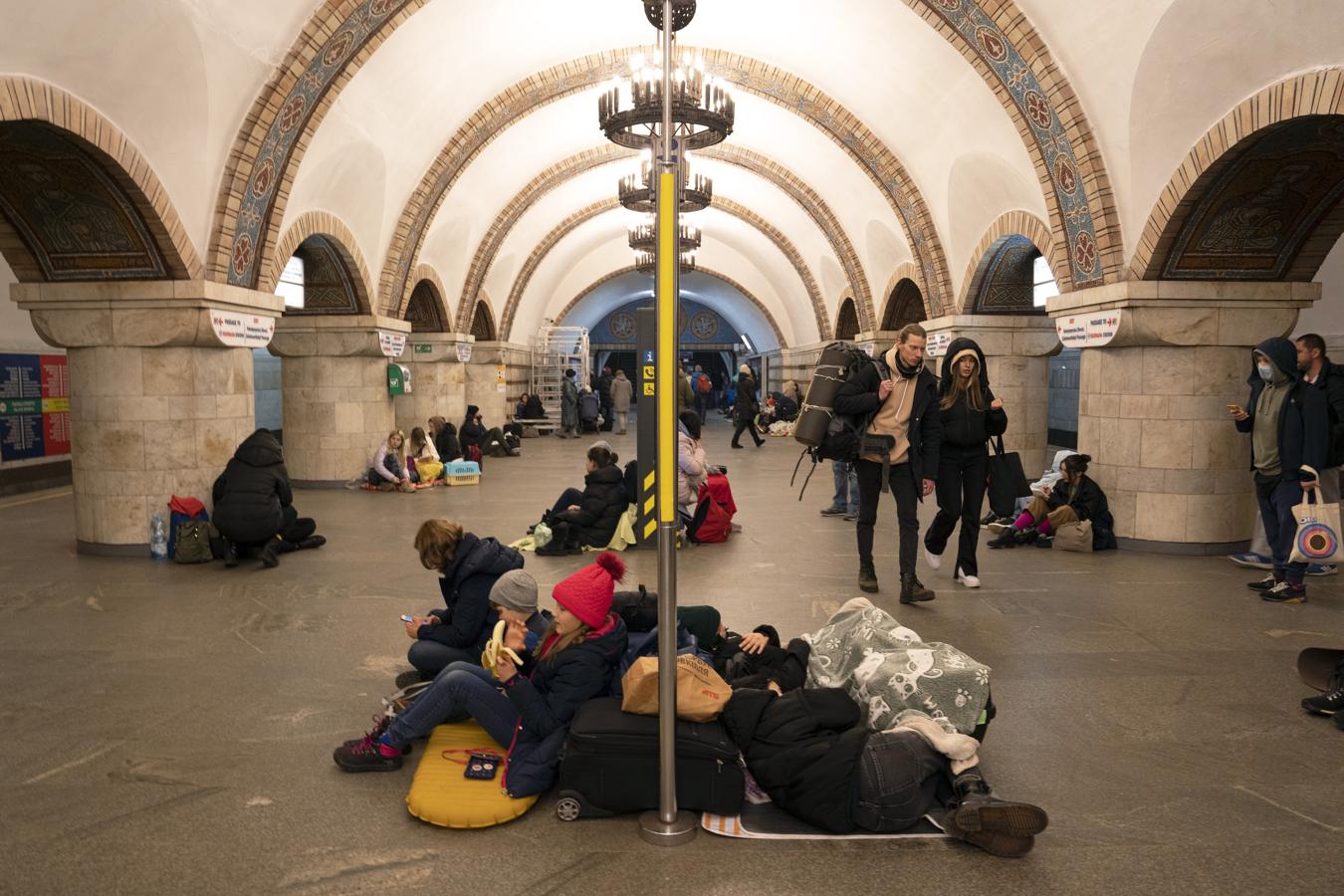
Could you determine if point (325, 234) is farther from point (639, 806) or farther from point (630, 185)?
point (639, 806)

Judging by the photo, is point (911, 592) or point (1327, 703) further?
point (911, 592)

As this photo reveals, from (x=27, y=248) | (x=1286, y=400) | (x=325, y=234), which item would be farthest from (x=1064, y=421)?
(x=27, y=248)

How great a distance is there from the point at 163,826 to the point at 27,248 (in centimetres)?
594

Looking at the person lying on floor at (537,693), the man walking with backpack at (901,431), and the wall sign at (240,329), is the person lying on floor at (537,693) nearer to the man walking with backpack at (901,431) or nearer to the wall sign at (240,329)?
the man walking with backpack at (901,431)

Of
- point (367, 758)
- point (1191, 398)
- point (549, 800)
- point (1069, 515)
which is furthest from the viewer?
point (1069, 515)

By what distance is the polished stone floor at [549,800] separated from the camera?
9.15ft

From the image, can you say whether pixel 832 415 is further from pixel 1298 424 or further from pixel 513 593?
pixel 1298 424

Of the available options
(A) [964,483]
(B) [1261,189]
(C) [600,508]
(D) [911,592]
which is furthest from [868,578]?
(B) [1261,189]

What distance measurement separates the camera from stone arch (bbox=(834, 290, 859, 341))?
64.7 feet

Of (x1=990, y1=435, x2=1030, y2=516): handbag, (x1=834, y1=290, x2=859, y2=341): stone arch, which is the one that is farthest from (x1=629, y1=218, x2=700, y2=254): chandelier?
(x1=990, y1=435, x2=1030, y2=516): handbag

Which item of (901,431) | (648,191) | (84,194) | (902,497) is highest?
(648,191)

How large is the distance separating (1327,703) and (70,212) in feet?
27.1

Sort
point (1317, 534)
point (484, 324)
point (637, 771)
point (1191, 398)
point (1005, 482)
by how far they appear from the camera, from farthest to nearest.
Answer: point (484, 324) < point (1191, 398) < point (1005, 482) < point (1317, 534) < point (637, 771)

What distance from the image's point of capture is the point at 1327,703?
397 cm
